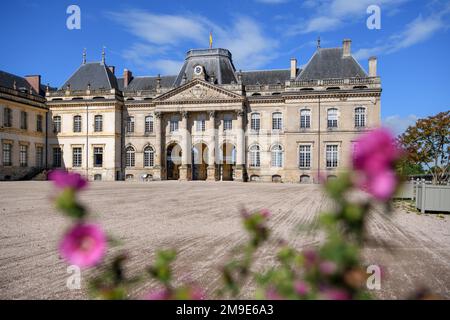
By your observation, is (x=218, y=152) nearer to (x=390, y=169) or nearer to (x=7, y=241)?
(x=7, y=241)

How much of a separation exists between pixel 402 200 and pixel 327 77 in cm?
2006

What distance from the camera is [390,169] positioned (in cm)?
88

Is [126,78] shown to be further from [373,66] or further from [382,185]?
[382,185]

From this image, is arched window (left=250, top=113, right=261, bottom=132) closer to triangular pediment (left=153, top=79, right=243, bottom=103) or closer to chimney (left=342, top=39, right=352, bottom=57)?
triangular pediment (left=153, top=79, right=243, bottom=103)

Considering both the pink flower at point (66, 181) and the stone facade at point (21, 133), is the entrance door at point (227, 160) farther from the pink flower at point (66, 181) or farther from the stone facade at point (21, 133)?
the pink flower at point (66, 181)

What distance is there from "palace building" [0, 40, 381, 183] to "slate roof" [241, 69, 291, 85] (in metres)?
0.12

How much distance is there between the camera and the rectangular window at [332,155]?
3384 cm

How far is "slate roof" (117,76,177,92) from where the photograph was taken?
135 ft

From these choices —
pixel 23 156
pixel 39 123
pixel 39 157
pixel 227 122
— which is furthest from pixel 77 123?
pixel 227 122

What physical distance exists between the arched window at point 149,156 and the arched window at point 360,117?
22.1 meters

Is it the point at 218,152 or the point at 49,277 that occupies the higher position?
the point at 218,152
